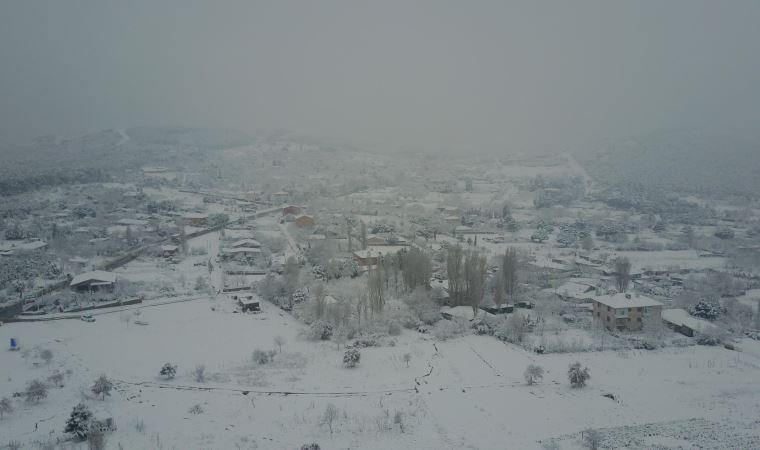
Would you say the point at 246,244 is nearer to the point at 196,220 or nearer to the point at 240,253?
the point at 240,253

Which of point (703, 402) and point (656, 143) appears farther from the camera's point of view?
point (656, 143)

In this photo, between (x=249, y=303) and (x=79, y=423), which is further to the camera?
(x=249, y=303)

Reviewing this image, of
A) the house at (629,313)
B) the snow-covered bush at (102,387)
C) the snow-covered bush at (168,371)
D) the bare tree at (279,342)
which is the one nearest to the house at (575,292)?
the house at (629,313)

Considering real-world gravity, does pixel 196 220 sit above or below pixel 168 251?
above

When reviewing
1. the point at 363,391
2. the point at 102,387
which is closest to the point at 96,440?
the point at 102,387

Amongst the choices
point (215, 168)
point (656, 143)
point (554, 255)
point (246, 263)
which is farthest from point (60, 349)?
point (656, 143)

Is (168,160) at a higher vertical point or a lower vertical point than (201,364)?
higher

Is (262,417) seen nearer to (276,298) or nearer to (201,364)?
(201,364)

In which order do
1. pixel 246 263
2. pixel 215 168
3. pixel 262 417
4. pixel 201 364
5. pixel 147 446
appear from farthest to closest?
pixel 215 168 → pixel 246 263 → pixel 201 364 → pixel 262 417 → pixel 147 446
